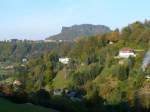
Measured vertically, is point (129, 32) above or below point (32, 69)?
above

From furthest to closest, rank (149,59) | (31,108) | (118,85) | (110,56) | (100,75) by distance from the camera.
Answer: (110,56)
(149,59)
(100,75)
(118,85)
(31,108)

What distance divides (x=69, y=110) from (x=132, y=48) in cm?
6778

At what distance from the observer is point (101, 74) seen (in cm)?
7306

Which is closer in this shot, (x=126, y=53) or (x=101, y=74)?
(x=101, y=74)

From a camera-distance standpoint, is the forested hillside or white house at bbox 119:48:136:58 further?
white house at bbox 119:48:136:58

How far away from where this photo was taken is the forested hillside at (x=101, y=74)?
49.1 m

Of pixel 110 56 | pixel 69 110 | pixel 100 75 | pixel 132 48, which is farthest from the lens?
pixel 132 48

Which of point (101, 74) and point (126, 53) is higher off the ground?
point (126, 53)

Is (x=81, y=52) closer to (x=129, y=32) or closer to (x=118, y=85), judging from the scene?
(x=129, y=32)

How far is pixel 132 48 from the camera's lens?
91688 mm

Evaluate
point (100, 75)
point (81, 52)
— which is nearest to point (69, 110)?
point (100, 75)

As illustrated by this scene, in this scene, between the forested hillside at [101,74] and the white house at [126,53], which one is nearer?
the forested hillside at [101,74]

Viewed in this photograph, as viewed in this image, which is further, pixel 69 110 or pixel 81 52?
pixel 81 52

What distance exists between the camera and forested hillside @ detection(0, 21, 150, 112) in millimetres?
49094
